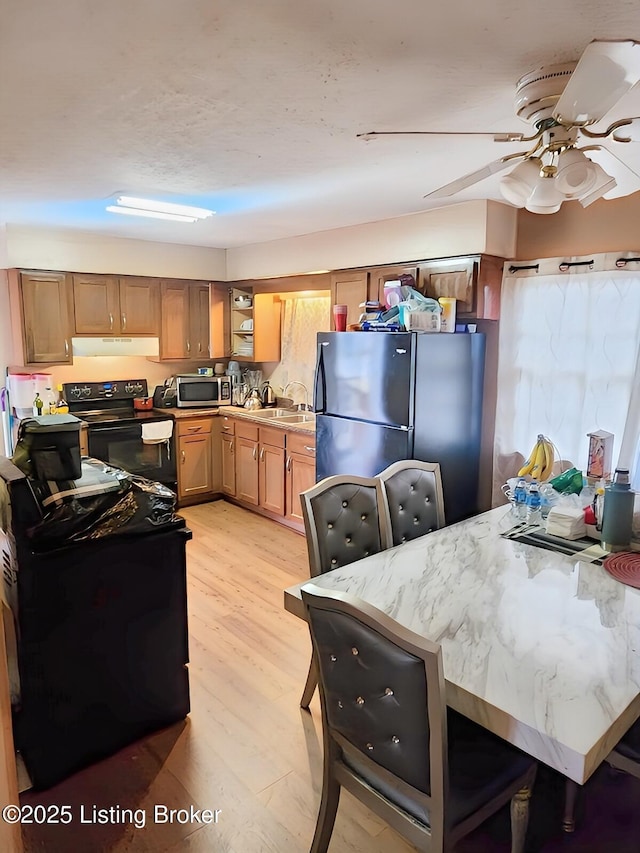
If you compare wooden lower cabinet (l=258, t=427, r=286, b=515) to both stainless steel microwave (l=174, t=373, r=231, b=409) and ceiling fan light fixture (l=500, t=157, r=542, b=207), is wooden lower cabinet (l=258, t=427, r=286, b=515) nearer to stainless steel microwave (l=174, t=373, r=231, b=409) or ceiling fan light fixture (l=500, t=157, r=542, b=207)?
stainless steel microwave (l=174, t=373, r=231, b=409)

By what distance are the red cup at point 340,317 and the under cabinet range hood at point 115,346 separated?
Result: 192cm

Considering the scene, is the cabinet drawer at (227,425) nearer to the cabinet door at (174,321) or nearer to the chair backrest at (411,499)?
the cabinet door at (174,321)

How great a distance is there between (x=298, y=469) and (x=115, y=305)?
219 centimetres

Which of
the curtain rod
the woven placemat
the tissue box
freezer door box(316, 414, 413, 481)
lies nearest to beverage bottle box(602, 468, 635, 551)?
the woven placemat

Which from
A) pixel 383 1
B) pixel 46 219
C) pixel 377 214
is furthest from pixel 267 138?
pixel 46 219

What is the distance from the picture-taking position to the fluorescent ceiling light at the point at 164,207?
11.1 ft

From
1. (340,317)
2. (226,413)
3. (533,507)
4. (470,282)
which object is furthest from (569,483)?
(226,413)

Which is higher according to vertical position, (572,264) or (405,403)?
(572,264)

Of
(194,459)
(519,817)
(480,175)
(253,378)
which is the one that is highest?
(480,175)

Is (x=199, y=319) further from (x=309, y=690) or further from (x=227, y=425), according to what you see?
(x=309, y=690)

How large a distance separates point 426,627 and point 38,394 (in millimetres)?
4105

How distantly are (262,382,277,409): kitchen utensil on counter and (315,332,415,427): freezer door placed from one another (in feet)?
5.26

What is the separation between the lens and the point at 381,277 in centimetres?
411

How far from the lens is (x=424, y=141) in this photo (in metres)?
2.29
